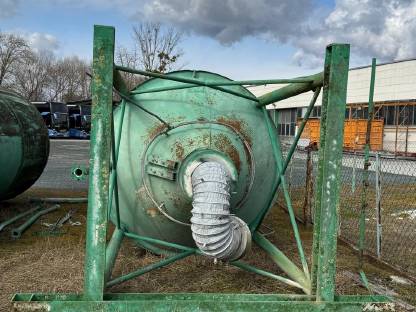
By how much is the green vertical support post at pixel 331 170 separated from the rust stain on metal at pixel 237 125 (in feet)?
4.04

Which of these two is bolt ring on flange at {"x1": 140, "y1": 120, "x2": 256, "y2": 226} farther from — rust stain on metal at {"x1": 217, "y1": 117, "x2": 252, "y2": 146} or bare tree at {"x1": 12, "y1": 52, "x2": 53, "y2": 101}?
bare tree at {"x1": 12, "y1": 52, "x2": 53, "y2": 101}

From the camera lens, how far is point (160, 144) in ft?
14.8

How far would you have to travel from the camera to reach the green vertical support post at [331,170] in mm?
3533

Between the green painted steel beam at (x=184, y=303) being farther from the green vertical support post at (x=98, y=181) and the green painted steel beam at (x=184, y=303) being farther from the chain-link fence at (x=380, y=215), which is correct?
the chain-link fence at (x=380, y=215)

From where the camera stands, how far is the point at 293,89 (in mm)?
4496

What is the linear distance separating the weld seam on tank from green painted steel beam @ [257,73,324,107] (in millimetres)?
Result: 1107

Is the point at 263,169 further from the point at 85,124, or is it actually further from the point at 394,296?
the point at 85,124

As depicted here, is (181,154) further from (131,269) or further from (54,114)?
(54,114)

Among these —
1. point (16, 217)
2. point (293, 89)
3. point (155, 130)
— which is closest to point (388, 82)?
point (16, 217)

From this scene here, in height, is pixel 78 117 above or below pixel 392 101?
below

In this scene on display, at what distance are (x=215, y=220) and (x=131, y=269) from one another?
2042 mm

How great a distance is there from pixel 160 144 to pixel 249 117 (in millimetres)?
995

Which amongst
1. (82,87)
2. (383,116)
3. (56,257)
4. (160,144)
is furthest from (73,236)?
(82,87)

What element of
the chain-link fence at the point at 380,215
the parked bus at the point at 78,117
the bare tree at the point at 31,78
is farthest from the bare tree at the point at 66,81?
the chain-link fence at the point at 380,215
